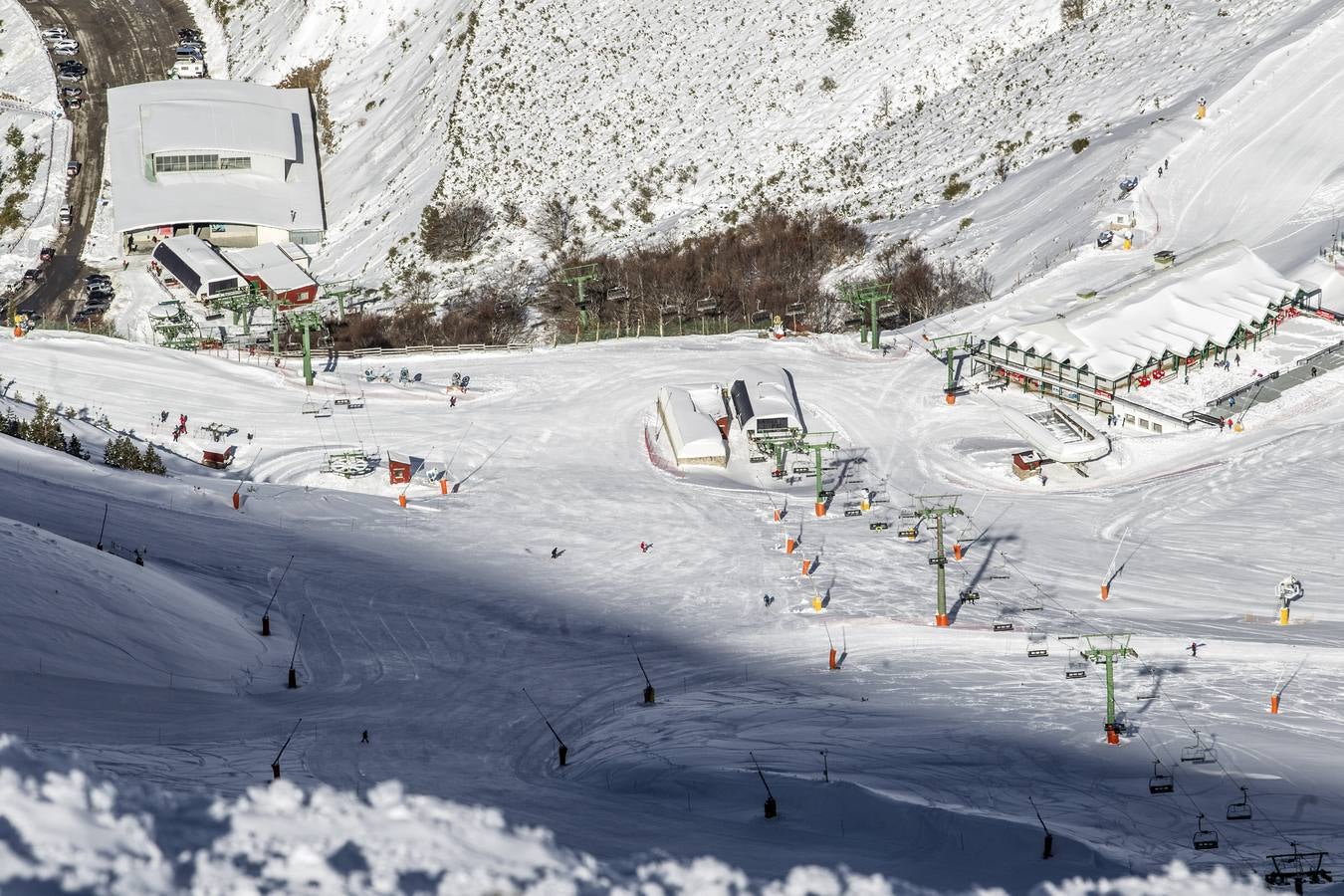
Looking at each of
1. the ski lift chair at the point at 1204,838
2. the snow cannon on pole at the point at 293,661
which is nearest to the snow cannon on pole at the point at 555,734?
the snow cannon on pole at the point at 293,661

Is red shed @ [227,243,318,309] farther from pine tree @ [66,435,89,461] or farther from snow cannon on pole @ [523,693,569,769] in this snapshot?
snow cannon on pole @ [523,693,569,769]

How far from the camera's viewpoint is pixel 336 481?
56.7 metres

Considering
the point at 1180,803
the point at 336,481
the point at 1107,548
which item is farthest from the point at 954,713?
the point at 336,481

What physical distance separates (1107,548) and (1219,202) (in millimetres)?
25689

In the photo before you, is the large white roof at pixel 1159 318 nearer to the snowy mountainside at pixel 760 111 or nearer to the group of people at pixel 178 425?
the snowy mountainside at pixel 760 111

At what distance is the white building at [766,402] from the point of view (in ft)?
188

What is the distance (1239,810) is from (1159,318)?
28.8 m

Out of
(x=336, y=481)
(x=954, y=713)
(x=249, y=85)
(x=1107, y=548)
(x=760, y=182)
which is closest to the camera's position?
(x=954, y=713)

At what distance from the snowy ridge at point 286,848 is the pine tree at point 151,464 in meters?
30.8

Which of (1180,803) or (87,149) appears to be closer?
(1180,803)

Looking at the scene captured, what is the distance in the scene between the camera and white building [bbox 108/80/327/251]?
285 ft

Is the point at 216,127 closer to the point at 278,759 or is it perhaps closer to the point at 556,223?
the point at 556,223

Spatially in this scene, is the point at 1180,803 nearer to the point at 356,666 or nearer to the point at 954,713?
the point at 954,713

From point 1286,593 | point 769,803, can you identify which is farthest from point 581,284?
point 769,803
